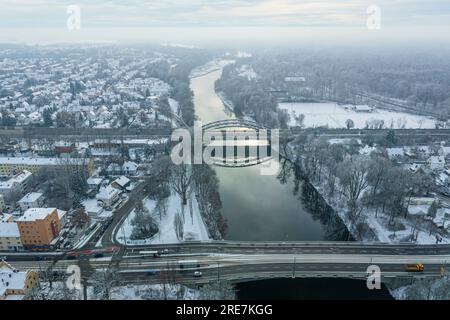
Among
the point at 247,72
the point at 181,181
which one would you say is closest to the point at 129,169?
the point at 181,181

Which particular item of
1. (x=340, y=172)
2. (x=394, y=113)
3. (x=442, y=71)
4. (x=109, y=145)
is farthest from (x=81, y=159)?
(x=442, y=71)

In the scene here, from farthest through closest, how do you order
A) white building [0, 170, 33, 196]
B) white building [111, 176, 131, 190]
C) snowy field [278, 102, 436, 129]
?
snowy field [278, 102, 436, 129] < white building [111, 176, 131, 190] < white building [0, 170, 33, 196]

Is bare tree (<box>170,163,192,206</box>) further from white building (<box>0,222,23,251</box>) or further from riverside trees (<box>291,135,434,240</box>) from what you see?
riverside trees (<box>291,135,434,240</box>)

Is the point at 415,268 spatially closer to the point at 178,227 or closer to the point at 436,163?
the point at 178,227

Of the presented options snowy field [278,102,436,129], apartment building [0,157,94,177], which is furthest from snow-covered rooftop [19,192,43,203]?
snowy field [278,102,436,129]

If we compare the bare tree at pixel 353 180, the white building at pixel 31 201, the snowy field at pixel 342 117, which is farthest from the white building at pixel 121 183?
the snowy field at pixel 342 117

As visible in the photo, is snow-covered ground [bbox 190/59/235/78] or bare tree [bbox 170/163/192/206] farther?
snow-covered ground [bbox 190/59/235/78]

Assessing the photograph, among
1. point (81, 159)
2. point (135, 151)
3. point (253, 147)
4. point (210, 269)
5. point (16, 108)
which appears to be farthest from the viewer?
point (16, 108)
